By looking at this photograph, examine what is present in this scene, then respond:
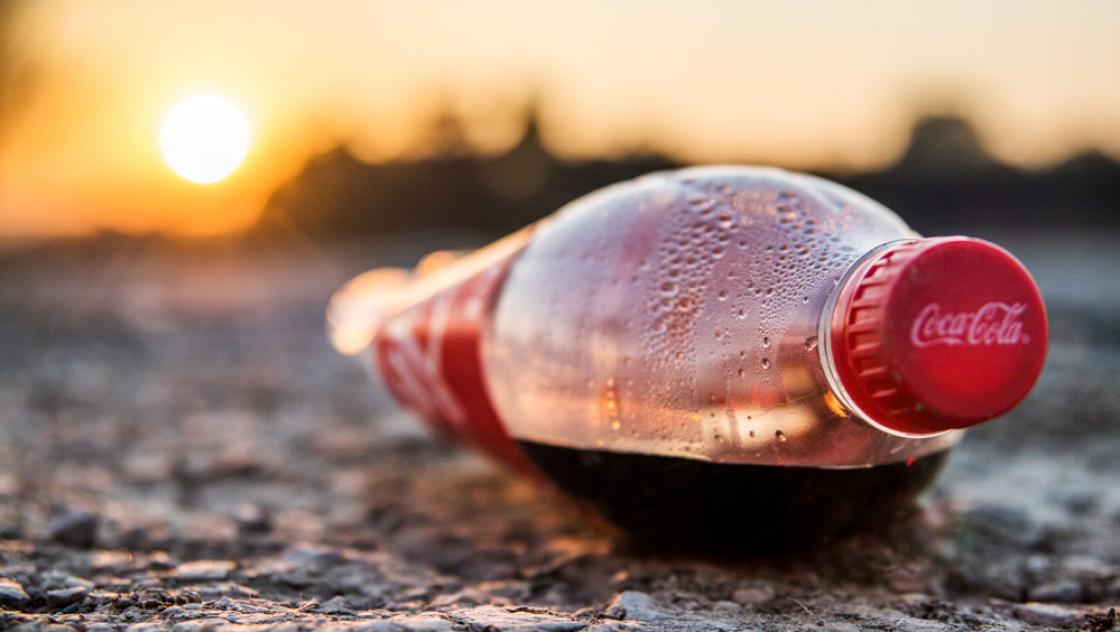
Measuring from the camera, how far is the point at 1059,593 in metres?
1.46

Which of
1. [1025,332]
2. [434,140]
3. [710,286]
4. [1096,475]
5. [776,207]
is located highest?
[434,140]

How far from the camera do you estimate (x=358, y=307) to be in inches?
114

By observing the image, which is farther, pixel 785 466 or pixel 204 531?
pixel 204 531

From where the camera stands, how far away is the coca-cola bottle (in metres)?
1.10

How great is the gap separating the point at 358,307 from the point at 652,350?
1787mm

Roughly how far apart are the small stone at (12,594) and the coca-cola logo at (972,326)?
1.28 metres

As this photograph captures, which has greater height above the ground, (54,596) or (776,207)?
(776,207)

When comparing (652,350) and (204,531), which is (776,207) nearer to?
(652,350)

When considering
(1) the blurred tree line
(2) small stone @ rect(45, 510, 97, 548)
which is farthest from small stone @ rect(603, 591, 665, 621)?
(1) the blurred tree line

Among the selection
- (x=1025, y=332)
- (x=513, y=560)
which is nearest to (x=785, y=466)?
(x=1025, y=332)

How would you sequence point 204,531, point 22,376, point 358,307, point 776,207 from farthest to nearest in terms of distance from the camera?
point 22,376 < point 358,307 < point 204,531 < point 776,207

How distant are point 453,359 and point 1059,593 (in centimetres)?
114

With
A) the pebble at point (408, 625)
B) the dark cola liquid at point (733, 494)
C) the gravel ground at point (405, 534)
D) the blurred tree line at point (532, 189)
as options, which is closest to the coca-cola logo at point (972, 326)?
the dark cola liquid at point (733, 494)

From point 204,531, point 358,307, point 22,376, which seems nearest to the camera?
point 204,531
